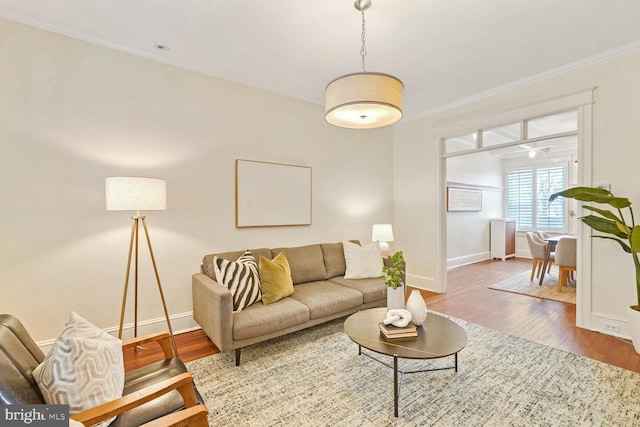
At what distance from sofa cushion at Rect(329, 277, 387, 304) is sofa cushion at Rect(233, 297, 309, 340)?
767 millimetres

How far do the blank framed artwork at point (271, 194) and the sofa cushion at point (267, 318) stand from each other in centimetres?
120

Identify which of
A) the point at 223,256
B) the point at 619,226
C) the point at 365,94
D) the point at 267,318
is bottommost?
the point at 267,318

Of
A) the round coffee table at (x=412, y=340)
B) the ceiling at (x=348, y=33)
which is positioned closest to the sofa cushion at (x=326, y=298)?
the round coffee table at (x=412, y=340)

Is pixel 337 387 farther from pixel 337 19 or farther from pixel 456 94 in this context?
pixel 456 94

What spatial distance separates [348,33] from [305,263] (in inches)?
95.7

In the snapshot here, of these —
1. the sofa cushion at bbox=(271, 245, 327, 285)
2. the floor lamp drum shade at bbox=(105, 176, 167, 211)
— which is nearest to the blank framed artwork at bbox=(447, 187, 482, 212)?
the sofa cushion at bbox=(271, 245, 327, 285)

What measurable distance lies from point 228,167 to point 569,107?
12.8ft

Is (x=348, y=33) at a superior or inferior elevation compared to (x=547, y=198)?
superior

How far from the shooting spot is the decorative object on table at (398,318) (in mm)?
Result: 2056

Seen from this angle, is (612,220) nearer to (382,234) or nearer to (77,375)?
(382,234)

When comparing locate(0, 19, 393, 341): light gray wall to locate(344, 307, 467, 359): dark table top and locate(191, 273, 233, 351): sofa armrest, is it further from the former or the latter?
locate(344, 307, 467, 359): dark table top

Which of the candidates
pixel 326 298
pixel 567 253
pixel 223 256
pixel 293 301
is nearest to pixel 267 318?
pixel 293 301

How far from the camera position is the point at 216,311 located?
91.4 inches

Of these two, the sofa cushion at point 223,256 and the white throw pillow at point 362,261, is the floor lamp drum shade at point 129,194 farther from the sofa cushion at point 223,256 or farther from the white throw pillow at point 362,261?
the white throw pillow at point 362,261
